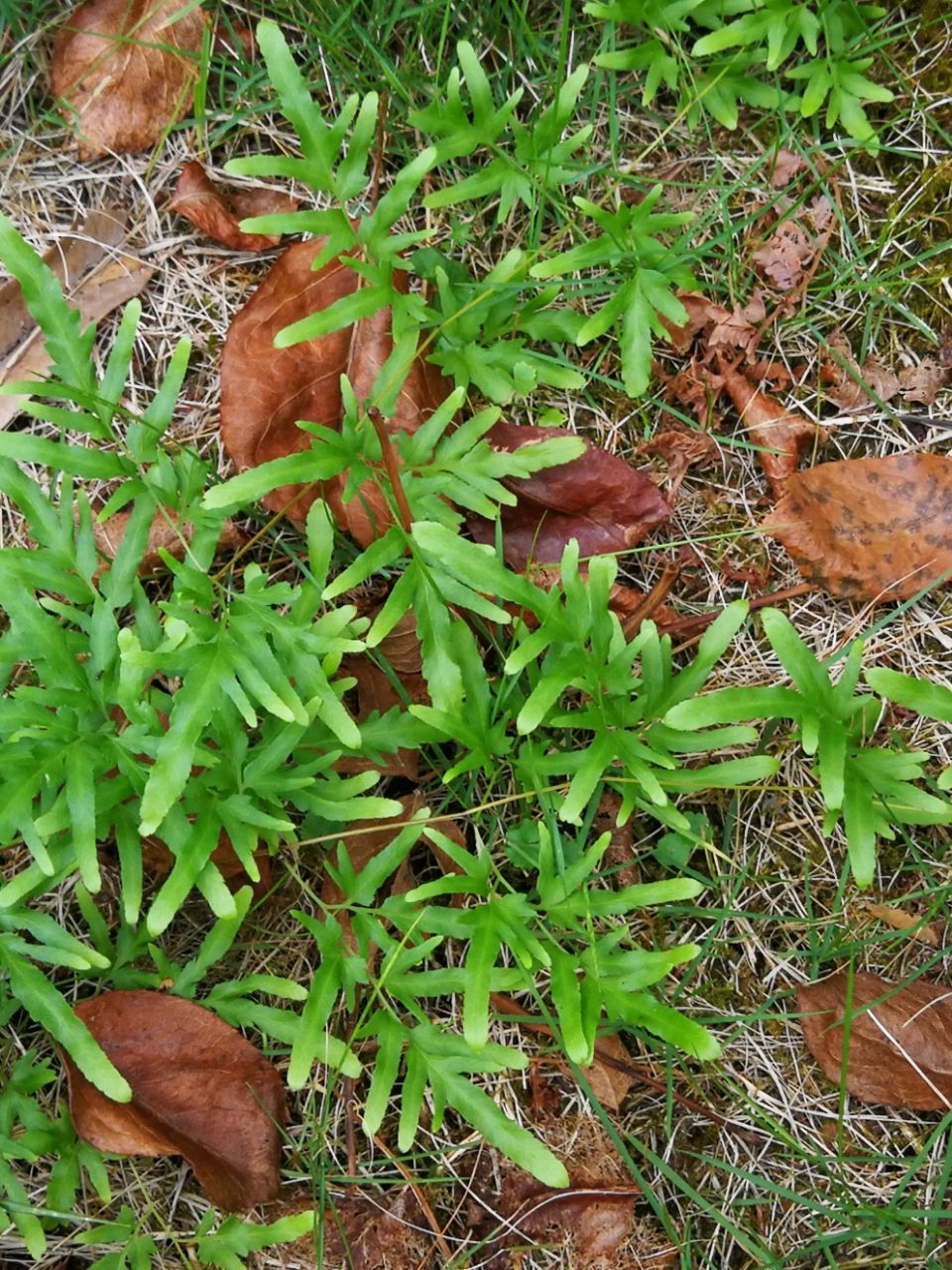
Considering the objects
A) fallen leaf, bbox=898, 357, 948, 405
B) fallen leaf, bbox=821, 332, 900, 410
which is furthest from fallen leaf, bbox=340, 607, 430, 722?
fallen leaf, bbox=898, 357, 948, 405

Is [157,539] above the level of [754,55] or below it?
below

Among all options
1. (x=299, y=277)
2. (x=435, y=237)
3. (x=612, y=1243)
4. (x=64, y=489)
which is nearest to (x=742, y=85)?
(x=435, y=237)

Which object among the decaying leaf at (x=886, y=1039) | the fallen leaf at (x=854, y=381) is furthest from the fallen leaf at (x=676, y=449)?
the decaying leaf at (x=886, y=1039)

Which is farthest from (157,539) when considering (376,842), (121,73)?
(121,73)

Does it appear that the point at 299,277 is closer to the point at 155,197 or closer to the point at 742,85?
the point at 155,197

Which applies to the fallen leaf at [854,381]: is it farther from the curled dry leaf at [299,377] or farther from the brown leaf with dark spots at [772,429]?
the curled dry leaf at [299,377]

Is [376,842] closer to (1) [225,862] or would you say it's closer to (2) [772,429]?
(1) [225,862]
